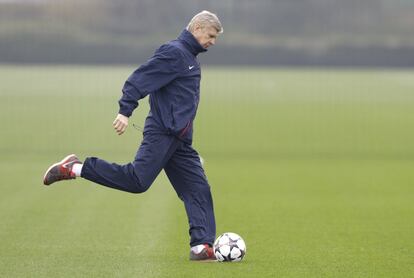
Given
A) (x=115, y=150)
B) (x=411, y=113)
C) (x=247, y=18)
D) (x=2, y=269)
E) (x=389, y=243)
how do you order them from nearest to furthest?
(x=2, y=269), (x=389, y=243), (x=115, y=150), (x=411, y=113), (x=247, y=18)

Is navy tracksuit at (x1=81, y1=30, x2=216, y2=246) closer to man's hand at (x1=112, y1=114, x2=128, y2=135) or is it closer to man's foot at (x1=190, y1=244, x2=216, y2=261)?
man's hand at (x1=112, y1=114, x2=128, y2=135)

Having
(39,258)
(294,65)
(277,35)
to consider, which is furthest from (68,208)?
(294,65)

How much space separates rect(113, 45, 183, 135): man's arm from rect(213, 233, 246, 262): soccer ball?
1235mm

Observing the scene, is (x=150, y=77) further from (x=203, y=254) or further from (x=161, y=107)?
(x=203, y=254)

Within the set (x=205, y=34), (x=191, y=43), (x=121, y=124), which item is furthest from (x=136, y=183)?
(x=205, y=34)

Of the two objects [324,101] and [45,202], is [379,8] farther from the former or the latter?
[45,202]

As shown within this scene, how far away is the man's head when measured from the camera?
980 cm

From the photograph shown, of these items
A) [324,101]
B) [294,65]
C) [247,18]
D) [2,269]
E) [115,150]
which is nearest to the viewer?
[2,269]

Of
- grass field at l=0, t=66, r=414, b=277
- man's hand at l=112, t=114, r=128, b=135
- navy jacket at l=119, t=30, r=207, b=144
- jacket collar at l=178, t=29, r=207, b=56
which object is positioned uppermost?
jacket collar at l=178, t=29, r=207, b=56

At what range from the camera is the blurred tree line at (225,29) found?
149 ft

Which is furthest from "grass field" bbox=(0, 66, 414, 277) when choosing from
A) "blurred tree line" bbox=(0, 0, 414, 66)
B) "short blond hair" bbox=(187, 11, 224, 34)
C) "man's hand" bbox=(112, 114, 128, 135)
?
"blurred tree line" bbox=(0, 0, 414, 66)

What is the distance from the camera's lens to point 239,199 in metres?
14.9

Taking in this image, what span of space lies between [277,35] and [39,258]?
42225 mm

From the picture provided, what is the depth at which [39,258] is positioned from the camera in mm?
10078
